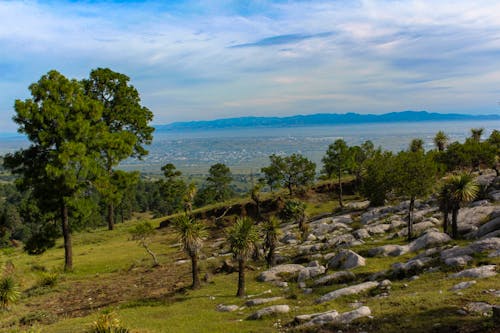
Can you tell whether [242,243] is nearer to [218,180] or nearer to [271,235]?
[271,235]

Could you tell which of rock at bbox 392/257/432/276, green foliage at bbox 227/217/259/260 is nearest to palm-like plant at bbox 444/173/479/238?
rock at bbox 392/257/432/276

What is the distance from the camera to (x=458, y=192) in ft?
109

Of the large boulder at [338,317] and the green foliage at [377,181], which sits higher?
the green foliage at [377,181]

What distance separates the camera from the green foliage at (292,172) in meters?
75.1

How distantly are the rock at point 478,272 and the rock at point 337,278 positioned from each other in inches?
291

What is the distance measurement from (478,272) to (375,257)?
1217 cm

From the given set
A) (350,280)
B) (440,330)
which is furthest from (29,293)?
(440,330)

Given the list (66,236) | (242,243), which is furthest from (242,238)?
(66,236)

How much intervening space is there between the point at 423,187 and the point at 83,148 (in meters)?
34.3

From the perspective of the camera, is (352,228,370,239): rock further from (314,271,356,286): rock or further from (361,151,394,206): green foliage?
(314,271,356,286): rock

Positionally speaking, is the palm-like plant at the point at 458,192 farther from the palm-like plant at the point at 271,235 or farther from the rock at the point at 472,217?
the palm-like plant at the point at 271,235

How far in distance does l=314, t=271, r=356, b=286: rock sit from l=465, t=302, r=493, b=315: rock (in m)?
11.5

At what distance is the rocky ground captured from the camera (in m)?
20.8

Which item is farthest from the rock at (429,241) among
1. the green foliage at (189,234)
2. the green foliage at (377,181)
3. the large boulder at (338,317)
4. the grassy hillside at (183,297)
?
the green foliage at (189,234)
